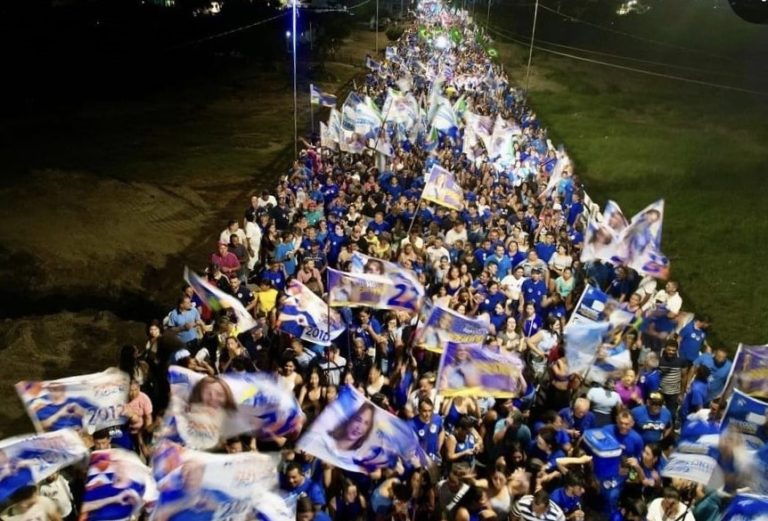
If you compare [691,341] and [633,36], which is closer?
[691,341]

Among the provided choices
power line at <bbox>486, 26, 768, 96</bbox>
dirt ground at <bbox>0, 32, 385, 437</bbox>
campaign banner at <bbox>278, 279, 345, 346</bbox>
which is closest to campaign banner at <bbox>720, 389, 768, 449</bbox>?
campaign banner at <bbox>278, 279, 345, 346</bbox>

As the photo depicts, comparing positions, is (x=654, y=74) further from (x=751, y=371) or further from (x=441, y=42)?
(x=751, y=371)

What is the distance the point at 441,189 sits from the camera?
11.8 m

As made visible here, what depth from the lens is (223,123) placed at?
30.5 m

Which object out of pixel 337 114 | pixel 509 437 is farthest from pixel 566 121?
pixel 509 437

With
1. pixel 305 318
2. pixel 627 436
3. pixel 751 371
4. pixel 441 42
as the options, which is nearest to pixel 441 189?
pixel 305 318

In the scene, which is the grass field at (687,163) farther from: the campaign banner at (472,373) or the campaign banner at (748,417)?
the campaign banner at (472,373)

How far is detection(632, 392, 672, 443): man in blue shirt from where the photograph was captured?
275 inches

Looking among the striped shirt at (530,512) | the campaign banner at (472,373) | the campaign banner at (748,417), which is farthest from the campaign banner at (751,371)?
the striped shirt at (530,512)

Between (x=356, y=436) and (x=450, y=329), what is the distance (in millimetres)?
2346

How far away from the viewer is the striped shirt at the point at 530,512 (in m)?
5.42

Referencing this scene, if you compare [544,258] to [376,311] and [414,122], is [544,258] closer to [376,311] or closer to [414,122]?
[376,311]

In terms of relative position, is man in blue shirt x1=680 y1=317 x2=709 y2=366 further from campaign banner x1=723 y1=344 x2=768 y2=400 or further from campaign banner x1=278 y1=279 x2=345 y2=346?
campaign banner x1=278 y1=279 x2=345 y2=346

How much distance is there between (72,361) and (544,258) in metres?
8.34
